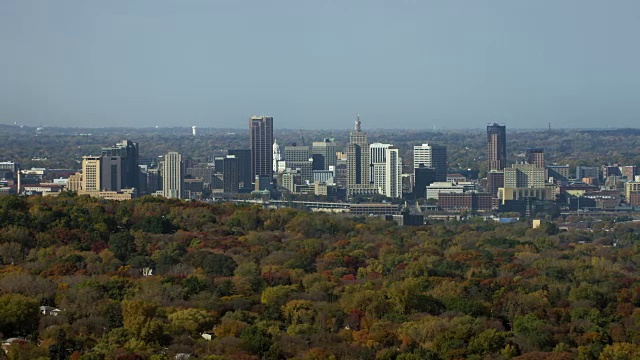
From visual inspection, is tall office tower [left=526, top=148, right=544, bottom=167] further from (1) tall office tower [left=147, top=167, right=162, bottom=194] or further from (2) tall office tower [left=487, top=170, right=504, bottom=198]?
(1) tall office tower [left=147, top=167, right=162, bottom=194]

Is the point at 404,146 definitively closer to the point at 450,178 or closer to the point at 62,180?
the point at 450,178

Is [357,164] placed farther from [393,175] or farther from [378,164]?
[393,175]

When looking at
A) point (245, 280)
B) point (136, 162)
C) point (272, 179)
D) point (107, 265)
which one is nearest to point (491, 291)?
point (245, 280)

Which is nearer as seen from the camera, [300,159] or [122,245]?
[122,245]

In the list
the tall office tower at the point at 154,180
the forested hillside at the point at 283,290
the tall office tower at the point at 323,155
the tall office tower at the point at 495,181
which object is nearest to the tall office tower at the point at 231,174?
the tall office tower at the point at 154,180

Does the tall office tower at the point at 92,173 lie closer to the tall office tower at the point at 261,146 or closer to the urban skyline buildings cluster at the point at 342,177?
the urban skyline buildings cluster at the point at 342,177

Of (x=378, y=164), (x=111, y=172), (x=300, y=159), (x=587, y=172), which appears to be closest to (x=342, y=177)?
→ (x=378, y=164)
